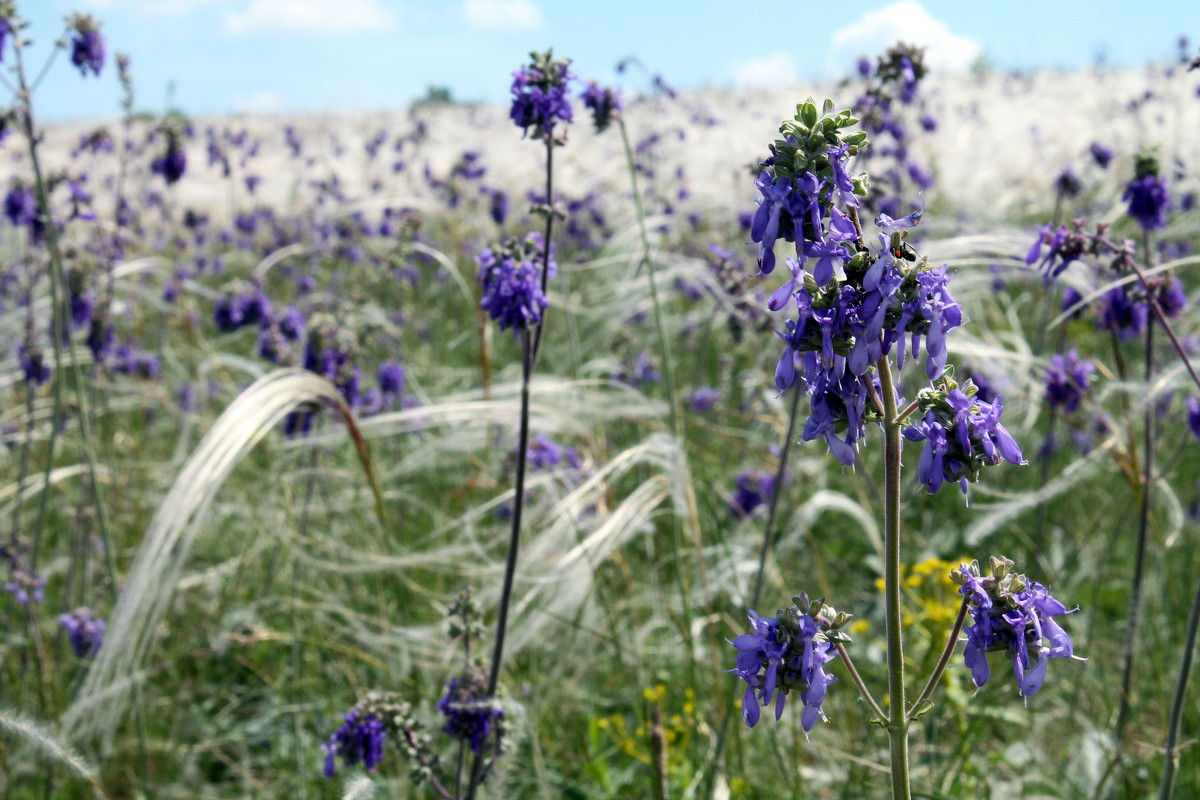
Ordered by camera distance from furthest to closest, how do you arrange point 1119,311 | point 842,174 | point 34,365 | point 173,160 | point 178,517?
point 173,160 → point 34,365 → point 1119,311 → point 178,517 → point 842,174

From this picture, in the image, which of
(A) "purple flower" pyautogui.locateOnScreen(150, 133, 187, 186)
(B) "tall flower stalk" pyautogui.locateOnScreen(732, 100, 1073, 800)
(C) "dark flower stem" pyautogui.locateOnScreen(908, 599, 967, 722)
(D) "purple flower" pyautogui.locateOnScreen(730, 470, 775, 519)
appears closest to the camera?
(B) "tall flower stalk" pyautogui.locateOnScreen(732, 100, 1073, 800)

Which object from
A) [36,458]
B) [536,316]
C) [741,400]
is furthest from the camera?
[741,400]

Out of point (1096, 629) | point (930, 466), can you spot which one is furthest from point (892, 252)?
point (1096, 629)

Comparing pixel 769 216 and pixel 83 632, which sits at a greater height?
pixel 769 216

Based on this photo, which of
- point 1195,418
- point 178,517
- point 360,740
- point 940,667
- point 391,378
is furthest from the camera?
point 391,378

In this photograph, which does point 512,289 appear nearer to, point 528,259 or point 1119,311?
point 528,259

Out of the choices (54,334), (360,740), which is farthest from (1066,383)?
(54,334)

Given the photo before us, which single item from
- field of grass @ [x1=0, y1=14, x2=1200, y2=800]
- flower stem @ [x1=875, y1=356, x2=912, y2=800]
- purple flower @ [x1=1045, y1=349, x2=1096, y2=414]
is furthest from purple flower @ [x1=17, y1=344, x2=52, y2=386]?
purple flower @ [x1=1045, y1=349, x2=1096, y2=414]

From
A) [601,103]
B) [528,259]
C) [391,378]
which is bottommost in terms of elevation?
[391,378]

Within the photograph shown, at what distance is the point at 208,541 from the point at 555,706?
8.66 ft

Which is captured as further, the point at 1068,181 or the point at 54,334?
the point at 1068,181

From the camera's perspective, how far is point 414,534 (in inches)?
202

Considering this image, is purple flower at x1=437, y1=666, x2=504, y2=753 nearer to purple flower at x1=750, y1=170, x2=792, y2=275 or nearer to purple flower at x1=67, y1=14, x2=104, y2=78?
purple flower at x1=750, y1=170, x2=792, y2=275

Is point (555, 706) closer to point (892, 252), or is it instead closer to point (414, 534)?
point (414, 534)
